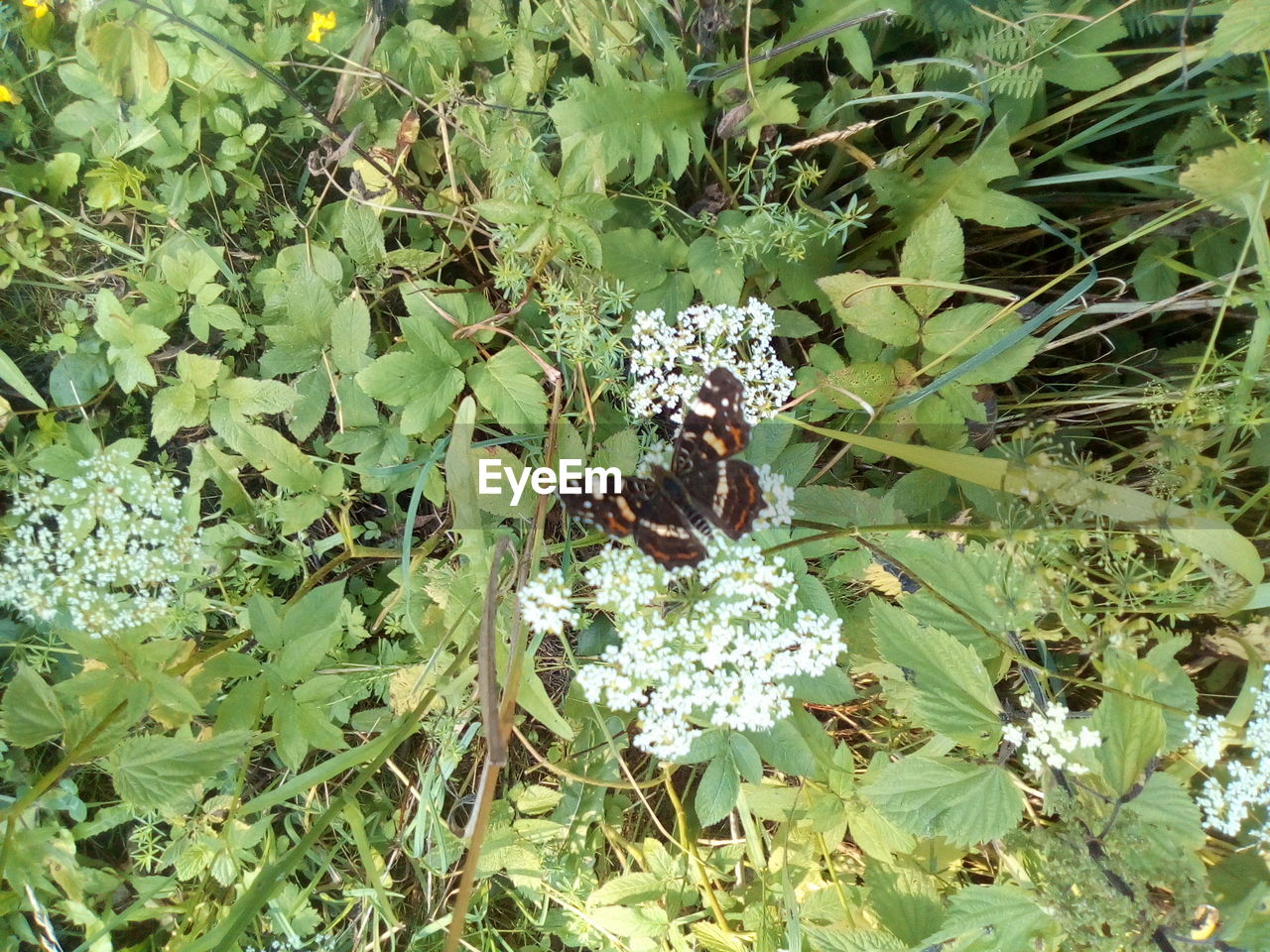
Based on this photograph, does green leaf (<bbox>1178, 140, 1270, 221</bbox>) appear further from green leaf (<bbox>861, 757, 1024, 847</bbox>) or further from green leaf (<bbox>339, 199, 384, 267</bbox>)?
green leaf (<bbox>339, 199, 384, 267</bbox>)

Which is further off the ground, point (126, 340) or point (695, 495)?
point (126, 340)

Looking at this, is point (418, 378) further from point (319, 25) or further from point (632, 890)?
point (632, 890)

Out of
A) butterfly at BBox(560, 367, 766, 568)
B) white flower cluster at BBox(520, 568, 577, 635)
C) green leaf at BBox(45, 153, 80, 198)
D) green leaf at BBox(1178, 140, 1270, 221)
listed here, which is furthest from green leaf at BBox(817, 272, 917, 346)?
green leaf at BBox(45, 153, 80, 198)

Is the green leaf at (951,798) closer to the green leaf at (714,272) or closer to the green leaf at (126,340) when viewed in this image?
the green leaf at (714,272)

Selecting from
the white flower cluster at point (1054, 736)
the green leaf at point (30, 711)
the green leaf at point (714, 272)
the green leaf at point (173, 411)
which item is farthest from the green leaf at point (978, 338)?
the green leaf at point (30, 711)

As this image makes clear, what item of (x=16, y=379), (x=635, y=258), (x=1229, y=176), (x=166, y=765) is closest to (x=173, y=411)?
(x=16, y=379)

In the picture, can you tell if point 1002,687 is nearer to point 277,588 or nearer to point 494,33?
point 277,588
